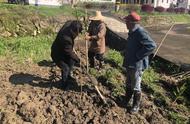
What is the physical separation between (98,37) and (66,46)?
1642mm

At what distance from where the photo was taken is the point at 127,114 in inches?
299

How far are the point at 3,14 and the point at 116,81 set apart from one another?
21.9ft

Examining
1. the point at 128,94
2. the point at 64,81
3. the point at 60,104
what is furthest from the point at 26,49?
the point at 128,94

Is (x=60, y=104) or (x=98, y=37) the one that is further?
(x=98, y=37)

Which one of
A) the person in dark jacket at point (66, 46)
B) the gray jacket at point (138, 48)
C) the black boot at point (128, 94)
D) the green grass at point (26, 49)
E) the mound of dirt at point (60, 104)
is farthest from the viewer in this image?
the green grass at point (26, 49)

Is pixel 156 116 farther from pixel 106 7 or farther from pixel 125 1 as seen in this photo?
pixel 125 1

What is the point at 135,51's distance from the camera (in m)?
7.30

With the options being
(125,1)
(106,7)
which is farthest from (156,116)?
(125,1)

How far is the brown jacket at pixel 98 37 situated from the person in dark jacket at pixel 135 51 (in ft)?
7.05

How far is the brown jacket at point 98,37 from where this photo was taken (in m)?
9.54

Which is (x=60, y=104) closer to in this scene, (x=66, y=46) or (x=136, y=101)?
(x=66, y=46)

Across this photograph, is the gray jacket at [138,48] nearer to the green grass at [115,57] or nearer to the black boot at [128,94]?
the black boot at [128,94]

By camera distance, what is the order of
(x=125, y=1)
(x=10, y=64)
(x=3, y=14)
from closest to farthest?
(x=10, y=64) < (x=3, y=14) < (x=125, y=1)

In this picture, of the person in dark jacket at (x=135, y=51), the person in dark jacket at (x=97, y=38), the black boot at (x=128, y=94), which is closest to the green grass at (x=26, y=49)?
the person in dark jacket at (x=97, y=38)
